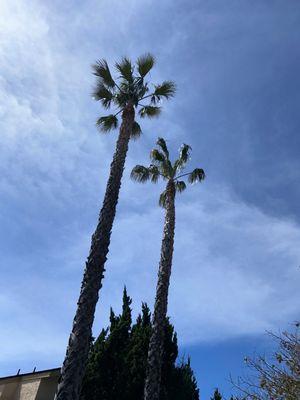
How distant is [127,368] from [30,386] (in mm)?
5183

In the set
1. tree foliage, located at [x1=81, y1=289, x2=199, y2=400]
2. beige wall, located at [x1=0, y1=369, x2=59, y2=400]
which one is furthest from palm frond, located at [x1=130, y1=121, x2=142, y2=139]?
beige wall, located at [x1=0, y1=369, x2=59, y2=400]

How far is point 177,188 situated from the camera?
21.2m

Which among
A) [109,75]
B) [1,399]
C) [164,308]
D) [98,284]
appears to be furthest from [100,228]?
[1,399]

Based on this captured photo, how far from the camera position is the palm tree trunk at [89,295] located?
9328mm

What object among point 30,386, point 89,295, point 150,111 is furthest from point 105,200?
point 30,386

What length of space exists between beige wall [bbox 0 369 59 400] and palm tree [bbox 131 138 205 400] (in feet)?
24.3

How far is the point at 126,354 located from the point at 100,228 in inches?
341

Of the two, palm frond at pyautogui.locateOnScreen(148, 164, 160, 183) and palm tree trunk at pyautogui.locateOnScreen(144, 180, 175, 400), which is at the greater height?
palm frond at pyautogui.locateOnScreen(148, 164, 160, 183)

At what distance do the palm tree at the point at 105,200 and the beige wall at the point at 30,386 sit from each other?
10.7 meters

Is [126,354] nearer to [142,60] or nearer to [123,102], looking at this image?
[123,102]

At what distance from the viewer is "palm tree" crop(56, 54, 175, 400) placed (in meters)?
9.55

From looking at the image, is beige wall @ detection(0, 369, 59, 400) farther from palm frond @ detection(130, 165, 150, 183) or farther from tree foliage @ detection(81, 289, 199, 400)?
palm frond @ detection(130, 165, 150, 183)

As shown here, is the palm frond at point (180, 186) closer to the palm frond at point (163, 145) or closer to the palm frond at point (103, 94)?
the palm frond at point (163, 145)

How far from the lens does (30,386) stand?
19.3m
